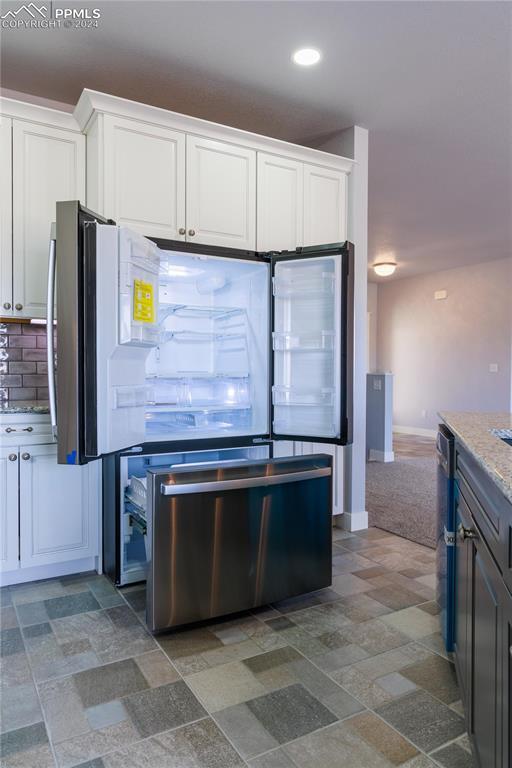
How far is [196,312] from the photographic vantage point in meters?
3.11

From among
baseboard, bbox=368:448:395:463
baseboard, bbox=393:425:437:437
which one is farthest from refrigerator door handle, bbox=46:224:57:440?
baseboard, bbox=393:425:437:437

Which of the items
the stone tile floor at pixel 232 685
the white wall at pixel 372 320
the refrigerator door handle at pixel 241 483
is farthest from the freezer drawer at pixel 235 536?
the white wall at pixel 372 320

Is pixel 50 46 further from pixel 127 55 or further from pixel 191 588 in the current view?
pixel 191 588

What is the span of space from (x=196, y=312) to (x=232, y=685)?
6.48 ft

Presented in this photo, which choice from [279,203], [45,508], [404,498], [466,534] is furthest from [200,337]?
[404,498]

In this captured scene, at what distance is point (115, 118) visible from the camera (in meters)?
2.74

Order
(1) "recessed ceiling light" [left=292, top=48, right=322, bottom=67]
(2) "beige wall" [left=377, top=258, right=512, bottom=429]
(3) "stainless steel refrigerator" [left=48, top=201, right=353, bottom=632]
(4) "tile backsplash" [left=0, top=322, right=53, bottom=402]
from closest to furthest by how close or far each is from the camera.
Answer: (3) "stainless steel refrigerator" [left=48, top=201, right=353, bottom=632] → (1) "recessed ceiling light" [left=292, top=48, right=322, bottom=67] → (4) "tile backsplash" [left=0, top=322, right=53, bottom=402] → (2) "beige wall" [left=377, top=258, right=512, bottom=429]

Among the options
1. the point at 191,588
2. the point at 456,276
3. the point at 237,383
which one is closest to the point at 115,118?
the point at 237,383

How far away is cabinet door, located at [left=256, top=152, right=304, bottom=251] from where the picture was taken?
10.7 feet

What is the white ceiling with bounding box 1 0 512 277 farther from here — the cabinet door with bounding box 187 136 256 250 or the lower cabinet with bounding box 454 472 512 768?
the lower cabinet with bounding box 454 472 512 768

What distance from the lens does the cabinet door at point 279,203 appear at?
3248mm

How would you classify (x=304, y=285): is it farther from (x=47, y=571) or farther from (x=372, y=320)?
(x=372, y=320)

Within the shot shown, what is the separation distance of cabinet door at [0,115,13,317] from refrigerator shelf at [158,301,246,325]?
2.70 feet

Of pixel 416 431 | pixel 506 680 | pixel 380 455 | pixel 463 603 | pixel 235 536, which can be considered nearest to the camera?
pixel 506 680
